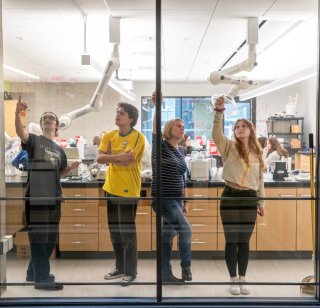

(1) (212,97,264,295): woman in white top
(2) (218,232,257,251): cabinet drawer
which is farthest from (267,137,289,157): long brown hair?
(2) (218,232,257,251): cabinet drawer

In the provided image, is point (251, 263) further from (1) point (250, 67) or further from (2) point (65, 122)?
(2) point (65, 122)

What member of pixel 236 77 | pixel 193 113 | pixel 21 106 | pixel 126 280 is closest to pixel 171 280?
pixel 126 280

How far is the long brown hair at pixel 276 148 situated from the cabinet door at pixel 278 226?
0.35 meters

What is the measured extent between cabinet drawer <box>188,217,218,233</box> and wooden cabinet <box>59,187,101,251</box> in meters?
0.89

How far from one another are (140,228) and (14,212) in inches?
42.6

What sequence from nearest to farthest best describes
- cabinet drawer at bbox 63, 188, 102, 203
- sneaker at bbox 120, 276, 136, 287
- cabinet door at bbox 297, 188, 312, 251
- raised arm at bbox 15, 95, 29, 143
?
raised arm at bbox 15, 95, 29, 143
sneaker at bbox 120, 276, 136, 287
cabinet drawer at bbox 63, 188, 102, 203
cabinet door at bbox 297, 188, 312, 251

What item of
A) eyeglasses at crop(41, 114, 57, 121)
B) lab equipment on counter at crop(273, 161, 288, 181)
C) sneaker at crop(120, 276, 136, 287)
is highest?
eyeglasses at crop(41, 114, 57, 121)

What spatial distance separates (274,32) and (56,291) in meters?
2.86

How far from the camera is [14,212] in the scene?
370 centimetres

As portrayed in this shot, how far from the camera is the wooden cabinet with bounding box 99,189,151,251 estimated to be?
3840mm

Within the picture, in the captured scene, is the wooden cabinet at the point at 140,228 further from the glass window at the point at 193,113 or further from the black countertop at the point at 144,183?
the glass window at the point at 193,113

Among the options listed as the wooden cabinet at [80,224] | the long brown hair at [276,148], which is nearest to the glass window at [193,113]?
the long brown hair at [276,148]

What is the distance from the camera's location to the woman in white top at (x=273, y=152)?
3.78m

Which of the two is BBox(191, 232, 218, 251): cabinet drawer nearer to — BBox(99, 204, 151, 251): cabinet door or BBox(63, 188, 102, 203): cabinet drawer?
BBox(99, 204, 151, 251): cabinet door
